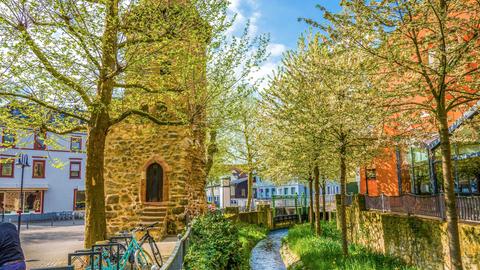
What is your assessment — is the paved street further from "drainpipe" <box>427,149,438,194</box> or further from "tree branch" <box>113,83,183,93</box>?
"drainpipe" <box>427,149,438,194</box>

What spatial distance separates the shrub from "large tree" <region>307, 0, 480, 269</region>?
461 centimetres

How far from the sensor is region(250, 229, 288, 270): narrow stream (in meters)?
14.6

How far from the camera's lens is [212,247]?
8531mm

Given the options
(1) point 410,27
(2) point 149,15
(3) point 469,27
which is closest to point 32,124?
(2) point 149,15

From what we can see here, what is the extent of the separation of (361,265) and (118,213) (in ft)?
35.7

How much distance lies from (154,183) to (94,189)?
7.23 meters

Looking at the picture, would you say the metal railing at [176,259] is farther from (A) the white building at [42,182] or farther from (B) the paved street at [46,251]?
(A) the white building at [42,182]

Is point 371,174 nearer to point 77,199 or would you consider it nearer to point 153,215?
point 153,215

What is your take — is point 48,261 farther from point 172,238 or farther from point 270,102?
point 270,102

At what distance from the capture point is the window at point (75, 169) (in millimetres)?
37531

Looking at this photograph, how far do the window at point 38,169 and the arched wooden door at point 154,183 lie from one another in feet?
78.1

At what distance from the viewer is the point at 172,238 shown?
48.2 feet

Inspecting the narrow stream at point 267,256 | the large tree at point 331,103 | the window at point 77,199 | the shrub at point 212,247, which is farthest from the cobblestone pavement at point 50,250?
the window at point 77,199

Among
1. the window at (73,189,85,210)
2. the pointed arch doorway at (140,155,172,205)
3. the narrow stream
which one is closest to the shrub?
the narrow stream
